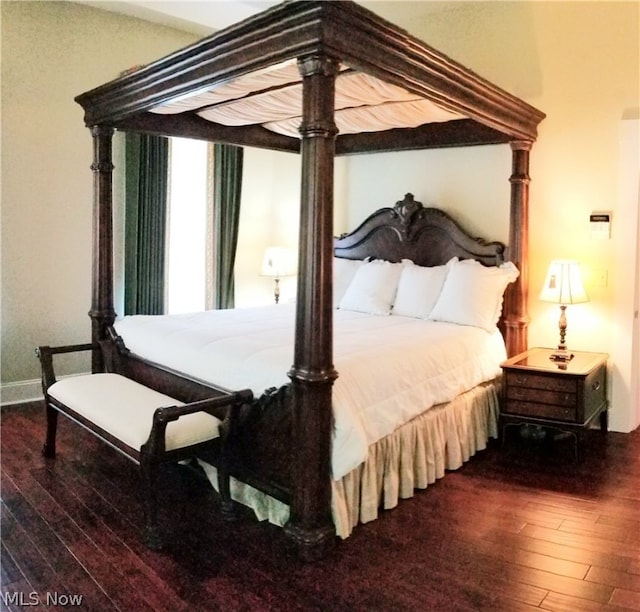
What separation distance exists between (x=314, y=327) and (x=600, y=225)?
2518mm

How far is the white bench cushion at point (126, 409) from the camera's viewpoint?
2686 millimetres

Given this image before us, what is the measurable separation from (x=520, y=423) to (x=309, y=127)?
7.52 feet

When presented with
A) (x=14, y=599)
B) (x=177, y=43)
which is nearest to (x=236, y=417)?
(x=14, y=599)

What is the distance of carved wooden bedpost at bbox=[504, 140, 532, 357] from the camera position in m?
4.16

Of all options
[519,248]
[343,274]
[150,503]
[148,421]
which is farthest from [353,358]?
[343,274]

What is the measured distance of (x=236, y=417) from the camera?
284cm

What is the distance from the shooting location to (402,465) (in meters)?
3.07

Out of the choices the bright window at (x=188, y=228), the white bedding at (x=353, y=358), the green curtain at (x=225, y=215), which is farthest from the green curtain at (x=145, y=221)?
the white bedding at (x=353, y=358)

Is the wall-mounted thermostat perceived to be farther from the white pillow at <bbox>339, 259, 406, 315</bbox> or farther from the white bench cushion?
the white bench cushion

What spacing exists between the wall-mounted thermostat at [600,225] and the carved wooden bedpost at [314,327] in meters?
2.38

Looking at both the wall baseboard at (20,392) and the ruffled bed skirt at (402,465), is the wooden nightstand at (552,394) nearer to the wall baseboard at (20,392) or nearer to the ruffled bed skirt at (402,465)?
the ruffled bed skirt at (402,465)

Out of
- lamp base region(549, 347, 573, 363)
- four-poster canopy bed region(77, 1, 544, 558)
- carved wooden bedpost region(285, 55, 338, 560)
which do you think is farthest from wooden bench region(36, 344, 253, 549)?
lamp base region(549, 347, 573, 363)

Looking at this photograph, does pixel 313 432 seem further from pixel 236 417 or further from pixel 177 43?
Result: pixel 177 43

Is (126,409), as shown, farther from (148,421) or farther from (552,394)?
(552,394)
